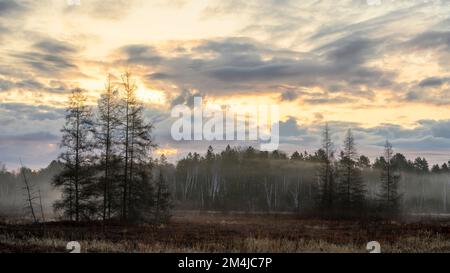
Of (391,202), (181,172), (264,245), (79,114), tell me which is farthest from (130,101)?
(181,172)

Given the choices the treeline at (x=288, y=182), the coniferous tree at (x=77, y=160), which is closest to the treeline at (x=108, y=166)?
the coniferous tree at (x=77, y=160)

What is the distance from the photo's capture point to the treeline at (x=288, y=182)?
58125 mm

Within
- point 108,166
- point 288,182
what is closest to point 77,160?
point 108,166

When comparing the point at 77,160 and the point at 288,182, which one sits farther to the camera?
the point at 288,182

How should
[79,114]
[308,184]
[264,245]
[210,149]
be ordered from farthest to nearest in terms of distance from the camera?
[210,149] → [308,184] → [79,114] → [264,245]

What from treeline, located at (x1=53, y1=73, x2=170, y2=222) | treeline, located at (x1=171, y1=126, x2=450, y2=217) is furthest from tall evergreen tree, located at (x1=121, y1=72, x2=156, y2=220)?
treeline, located at (x1=171, y1=126, x2=450, y2=217)

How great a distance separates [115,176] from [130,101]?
599 centimetres

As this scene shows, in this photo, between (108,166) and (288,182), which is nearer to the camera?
(108,166)

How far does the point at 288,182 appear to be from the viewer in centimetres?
11044

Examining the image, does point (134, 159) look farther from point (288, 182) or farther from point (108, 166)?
point (288, 182)

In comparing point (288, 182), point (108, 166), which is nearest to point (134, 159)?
point (108, 166)

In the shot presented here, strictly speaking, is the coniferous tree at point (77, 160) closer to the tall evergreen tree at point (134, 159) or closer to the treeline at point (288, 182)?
the tall evergreen tree at point (134, 159)
